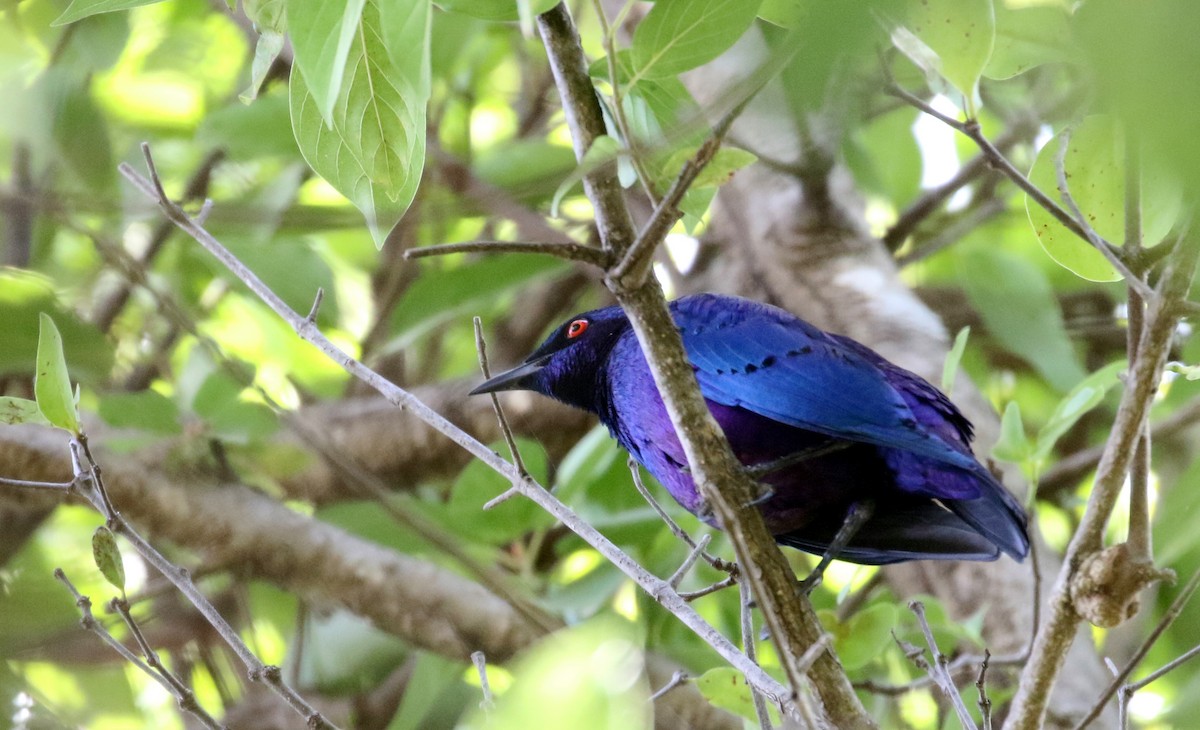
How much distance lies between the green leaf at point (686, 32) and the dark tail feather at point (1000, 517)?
1.16 metres

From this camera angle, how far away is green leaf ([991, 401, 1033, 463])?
6.80 ft

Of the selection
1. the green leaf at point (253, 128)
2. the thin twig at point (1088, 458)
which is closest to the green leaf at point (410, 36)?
the green leaf at point (253, 128)

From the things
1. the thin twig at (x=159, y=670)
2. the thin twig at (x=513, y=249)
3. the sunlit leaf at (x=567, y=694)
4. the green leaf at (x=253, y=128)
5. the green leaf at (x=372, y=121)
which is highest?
the green leaf at (x=372, y=121)

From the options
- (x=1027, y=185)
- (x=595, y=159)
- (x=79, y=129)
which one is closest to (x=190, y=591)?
(x=595, y=159)

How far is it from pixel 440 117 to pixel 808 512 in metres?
2.42

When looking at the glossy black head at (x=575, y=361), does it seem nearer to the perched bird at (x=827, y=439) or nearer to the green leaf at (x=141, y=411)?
the perched bird at (x=827, y=439)

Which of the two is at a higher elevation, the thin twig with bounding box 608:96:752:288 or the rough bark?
the thin twig with bounding box 608:96:752:288

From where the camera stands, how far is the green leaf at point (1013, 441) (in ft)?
6.80

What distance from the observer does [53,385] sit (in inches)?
66.4

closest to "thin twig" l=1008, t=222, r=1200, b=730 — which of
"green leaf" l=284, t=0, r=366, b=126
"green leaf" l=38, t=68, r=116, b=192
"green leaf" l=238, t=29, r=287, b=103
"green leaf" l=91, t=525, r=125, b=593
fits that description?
"green leaf" l=284, t=0, r=366, b=126

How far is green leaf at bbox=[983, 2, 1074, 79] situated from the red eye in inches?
50.0

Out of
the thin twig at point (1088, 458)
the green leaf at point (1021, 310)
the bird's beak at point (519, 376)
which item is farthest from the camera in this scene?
the green leaf at point (1021, 310)

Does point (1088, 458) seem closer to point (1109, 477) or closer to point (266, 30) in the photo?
point (1109, 477)

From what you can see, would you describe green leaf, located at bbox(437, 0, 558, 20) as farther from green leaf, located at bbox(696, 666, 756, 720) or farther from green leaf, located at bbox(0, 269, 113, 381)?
green leaf, located at bbox(0, 269, 113, 381)
